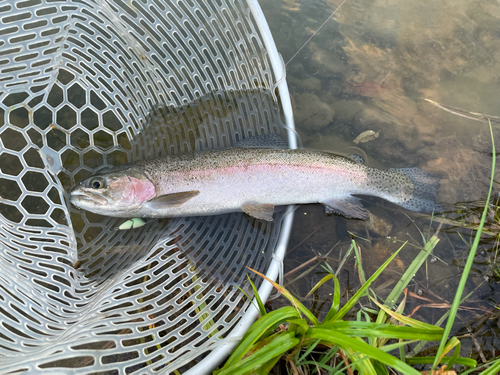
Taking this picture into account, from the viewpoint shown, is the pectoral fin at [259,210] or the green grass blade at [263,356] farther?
the pectoral fin at [259,210]

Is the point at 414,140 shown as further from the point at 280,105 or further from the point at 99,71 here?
the point at 99,71

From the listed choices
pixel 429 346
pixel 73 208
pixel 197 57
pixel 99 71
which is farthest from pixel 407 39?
pixel 73 208

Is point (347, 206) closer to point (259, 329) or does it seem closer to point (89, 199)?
point (259, 329)

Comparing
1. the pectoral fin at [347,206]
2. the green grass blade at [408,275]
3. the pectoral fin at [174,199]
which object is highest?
the pectoral fin at [174,199]

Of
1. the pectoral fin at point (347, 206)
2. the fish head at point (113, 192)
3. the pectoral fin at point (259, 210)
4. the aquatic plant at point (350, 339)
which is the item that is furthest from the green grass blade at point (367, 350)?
the fish head at point (113, 192)

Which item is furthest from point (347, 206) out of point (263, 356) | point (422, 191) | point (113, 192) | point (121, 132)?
point (121, 132)

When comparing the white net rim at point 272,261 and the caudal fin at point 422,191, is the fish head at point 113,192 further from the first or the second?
the caudal fin at point 422,191

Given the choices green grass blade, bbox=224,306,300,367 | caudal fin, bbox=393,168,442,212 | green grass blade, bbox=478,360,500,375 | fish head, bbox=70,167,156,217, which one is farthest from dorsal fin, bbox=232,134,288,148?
green grass blade, bbox=478,360,500,375
